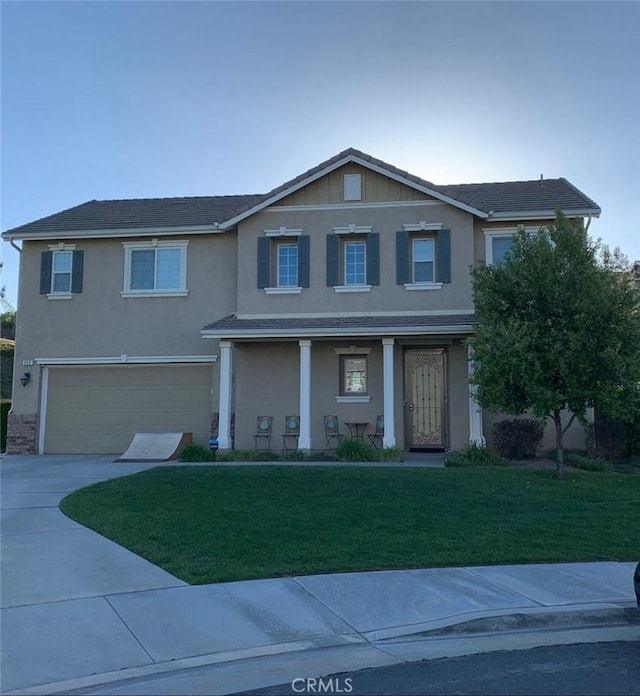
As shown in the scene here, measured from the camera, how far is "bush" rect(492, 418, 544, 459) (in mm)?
15773

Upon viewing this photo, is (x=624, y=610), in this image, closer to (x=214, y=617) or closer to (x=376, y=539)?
(x=376, y=539)

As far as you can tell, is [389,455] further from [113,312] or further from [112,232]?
[112,232]

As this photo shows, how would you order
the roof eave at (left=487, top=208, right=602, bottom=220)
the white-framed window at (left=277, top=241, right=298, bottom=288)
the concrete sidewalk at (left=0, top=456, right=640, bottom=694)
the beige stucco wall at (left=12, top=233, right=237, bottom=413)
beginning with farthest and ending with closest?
the beige stucco wall at (left=12, top=233, right=237, bottom=413), the white-framed window at (left=277, top=241, right=298, bottom=288), the roof eave at (left=487, top=208, right=602, bottom=220), the concrete sidewalk at (left=0, top=456, right=640, bottom=694)

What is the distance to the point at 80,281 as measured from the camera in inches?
748

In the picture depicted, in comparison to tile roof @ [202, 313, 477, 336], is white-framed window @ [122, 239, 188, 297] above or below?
above

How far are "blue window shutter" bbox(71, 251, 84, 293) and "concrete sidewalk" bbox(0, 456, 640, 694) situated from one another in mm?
11572

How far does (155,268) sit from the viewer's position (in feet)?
61.7

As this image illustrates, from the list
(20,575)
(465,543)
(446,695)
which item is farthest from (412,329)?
(446,695)

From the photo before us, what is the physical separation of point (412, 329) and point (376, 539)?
7.94 m

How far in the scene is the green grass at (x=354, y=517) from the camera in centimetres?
788

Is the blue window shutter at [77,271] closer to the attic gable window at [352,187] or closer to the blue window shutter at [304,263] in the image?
the blue window shutter at [304,263]

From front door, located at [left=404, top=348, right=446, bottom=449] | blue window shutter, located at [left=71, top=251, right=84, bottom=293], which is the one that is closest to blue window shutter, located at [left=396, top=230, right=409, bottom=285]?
front door, located at [left=404, top=348, right=446, bottom=449]

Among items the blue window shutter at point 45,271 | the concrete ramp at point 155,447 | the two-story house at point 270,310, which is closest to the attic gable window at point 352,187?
the two-story house at point 270,310

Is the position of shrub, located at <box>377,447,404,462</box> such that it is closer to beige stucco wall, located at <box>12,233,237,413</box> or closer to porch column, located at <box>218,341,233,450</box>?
porch column, located at <box>218,341,233,450</box>
